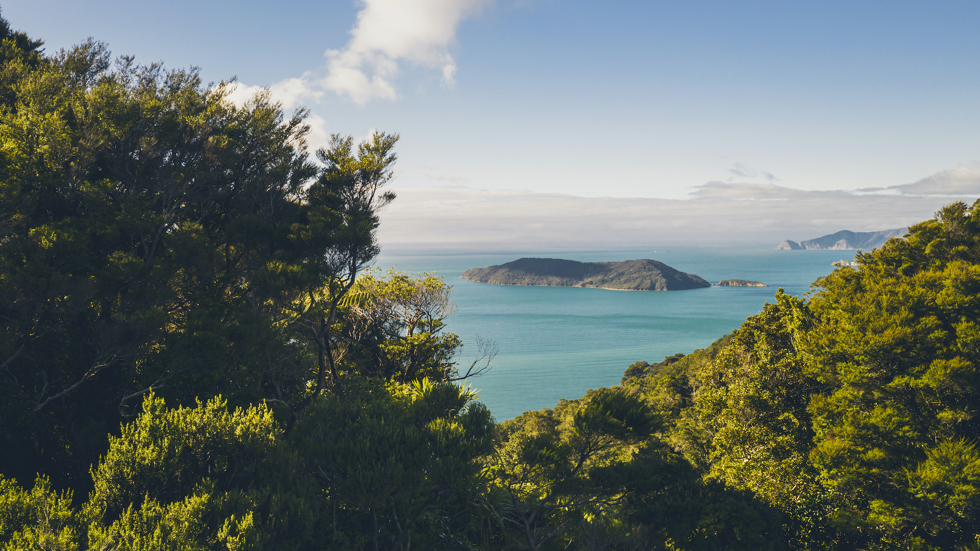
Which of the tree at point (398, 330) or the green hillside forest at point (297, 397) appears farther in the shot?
the tree at point (398, 330)

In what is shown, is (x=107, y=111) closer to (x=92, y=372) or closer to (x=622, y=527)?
(x=92, y=372)

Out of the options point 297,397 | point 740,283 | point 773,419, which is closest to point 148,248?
point 297,397

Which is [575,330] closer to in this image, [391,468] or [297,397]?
[297,397]

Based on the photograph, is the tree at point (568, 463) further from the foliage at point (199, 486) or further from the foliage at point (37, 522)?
the foliage at point (37, 522)

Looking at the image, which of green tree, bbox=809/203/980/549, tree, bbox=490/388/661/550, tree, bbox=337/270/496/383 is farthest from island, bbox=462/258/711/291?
tree, bbox=490/388/661/550

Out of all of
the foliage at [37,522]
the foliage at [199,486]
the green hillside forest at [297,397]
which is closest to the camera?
the foliage at [37,522]

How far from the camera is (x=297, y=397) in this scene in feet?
42.7

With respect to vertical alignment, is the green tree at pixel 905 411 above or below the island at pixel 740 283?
above

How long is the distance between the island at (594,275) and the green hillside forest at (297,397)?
137373 mm

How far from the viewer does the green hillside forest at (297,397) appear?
801cm

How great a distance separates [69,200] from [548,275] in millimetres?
158085

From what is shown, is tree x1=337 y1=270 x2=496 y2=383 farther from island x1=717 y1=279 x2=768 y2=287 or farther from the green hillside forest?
island x1=717 y1=279 x2=768 y2=287

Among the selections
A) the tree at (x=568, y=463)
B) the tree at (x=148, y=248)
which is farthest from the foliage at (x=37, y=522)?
the tree at (x=568, y=463)

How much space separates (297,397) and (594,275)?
508ft
